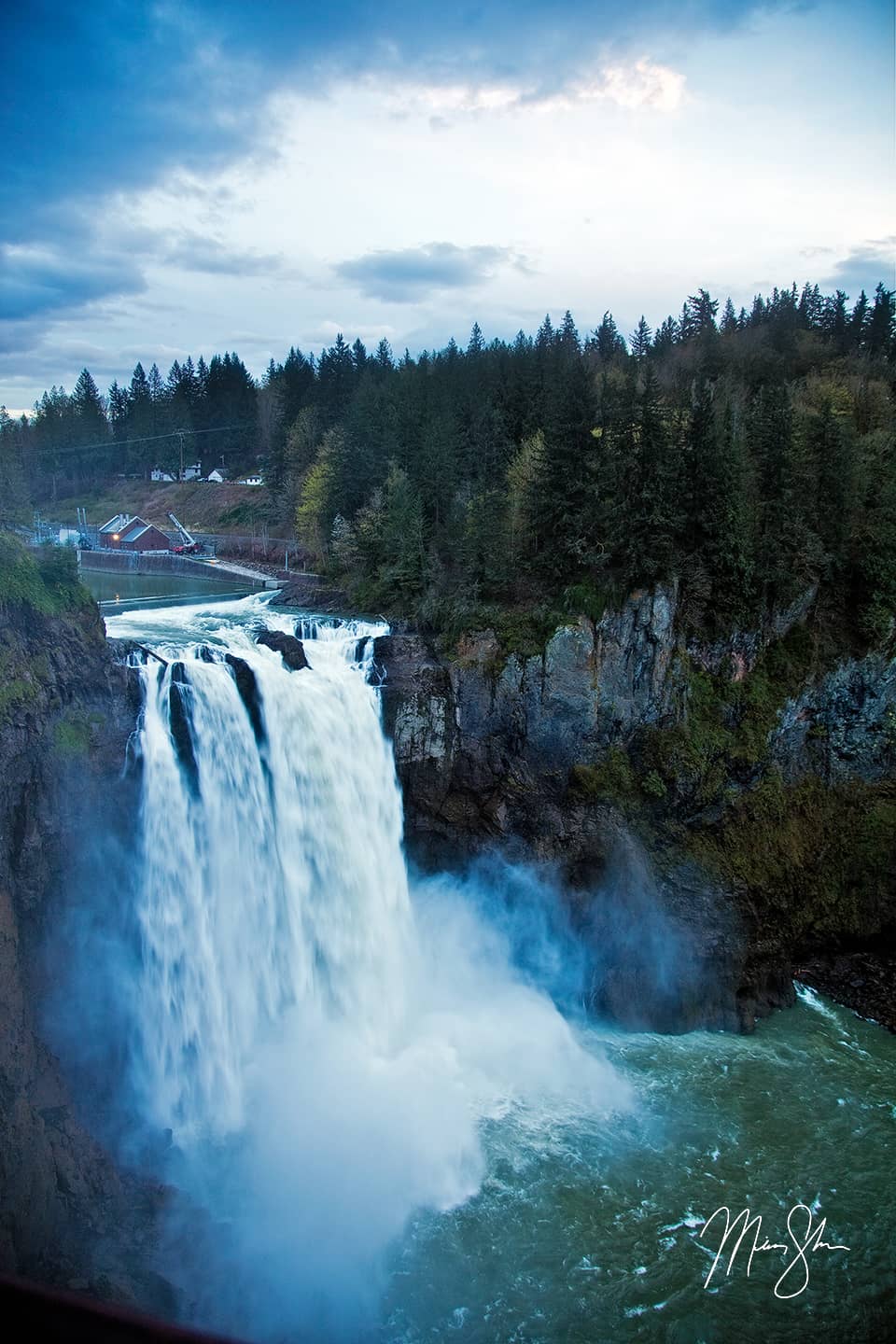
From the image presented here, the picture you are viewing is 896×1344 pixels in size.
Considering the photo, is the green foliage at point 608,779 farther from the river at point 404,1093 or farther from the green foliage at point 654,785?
the river at point 404,1093

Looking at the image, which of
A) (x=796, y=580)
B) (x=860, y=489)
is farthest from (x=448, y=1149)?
(x=860, y=489)

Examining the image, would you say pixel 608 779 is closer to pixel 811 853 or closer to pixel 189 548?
pixel 811 853

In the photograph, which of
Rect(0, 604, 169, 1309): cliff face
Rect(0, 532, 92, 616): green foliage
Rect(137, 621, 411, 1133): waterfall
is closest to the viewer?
Rect(0, 604, 169, 1309): cliff face

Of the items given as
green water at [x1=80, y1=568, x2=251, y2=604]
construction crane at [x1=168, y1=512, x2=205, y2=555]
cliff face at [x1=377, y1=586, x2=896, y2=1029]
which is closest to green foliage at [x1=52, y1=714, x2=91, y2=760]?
cliff face at [x1=377, y1=586, x2=896, y2=1029]

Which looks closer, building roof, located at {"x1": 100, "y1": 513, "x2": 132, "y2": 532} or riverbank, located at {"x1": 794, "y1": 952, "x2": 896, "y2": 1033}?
riverbank, located at {"x1": 794, "y1": 952, "x2": 896, "y2": 1033}

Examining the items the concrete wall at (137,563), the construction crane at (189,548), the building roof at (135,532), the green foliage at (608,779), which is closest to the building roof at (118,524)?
the building roof at (135,532)

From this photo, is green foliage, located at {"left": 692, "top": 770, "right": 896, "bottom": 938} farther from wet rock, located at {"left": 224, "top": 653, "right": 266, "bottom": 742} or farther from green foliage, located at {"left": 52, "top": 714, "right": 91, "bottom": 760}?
green foliage, located at {"left": 52, "top": 714, "right": 91, "bottom": 760}

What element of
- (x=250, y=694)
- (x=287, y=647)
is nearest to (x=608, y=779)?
(x=287, y=647)
